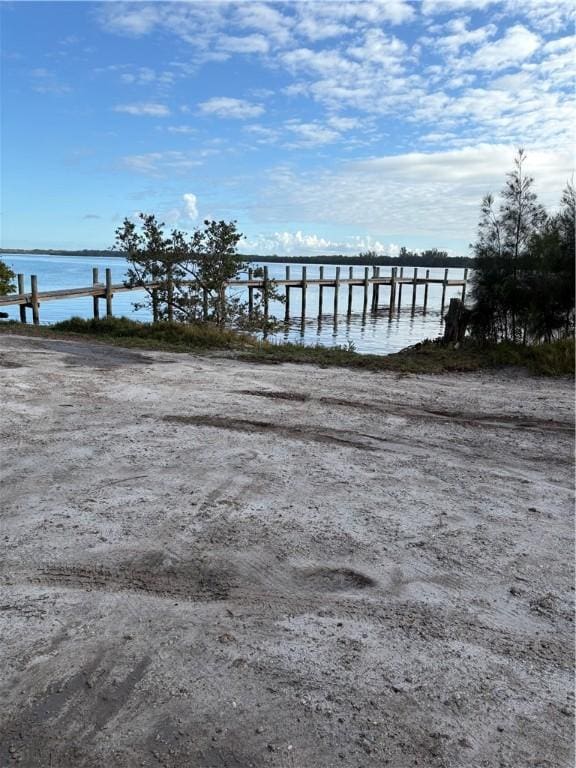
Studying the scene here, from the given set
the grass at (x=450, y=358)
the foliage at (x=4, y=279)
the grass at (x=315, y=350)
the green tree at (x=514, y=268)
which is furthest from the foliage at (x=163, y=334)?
the foliage at (x=4, y=279)

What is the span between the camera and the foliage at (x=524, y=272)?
35.4 ft

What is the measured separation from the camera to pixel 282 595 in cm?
282

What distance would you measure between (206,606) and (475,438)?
3708 millimetres

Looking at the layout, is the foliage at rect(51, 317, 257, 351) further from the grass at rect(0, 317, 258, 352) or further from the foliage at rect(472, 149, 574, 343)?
the foliage at rect(472, 149, 574, 343)

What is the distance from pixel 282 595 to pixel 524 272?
1007 cm

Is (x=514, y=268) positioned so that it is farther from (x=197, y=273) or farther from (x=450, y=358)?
(x=197, y=273)

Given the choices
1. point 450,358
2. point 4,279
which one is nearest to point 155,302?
point 450,358

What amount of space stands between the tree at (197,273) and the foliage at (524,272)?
5335 mm

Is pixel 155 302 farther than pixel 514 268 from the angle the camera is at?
Yes

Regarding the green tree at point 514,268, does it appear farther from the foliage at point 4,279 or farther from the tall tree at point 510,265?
the foliage at point 4,279

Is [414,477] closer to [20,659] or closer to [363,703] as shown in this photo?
[363,703]

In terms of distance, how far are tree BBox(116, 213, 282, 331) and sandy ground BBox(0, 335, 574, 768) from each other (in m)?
9.30

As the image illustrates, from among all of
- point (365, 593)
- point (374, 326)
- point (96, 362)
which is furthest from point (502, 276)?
point (374, 326)

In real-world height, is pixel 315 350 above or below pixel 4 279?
below
